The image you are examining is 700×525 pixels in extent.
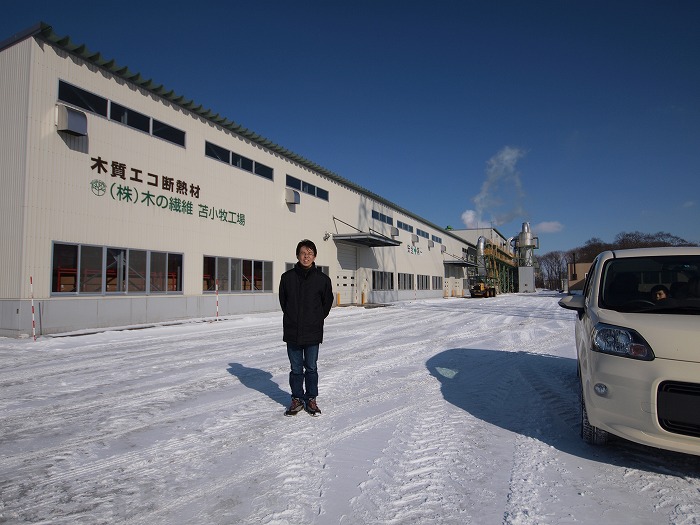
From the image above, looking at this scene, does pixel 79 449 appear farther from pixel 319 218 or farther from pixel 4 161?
pixel 319 218

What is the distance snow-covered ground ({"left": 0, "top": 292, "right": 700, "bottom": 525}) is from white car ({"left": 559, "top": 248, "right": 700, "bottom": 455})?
402 mm

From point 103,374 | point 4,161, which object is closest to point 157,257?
point 4,161

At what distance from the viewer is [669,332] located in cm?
299

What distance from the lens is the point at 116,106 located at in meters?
13.2

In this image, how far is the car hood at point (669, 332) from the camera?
2.86 meters

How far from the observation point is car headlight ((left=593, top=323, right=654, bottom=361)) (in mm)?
3031

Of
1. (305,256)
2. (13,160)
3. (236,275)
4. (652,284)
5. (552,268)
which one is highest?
(552,268)

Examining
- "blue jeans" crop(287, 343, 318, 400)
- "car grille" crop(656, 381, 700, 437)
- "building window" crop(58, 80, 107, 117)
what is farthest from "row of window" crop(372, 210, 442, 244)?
"car grille" crop(656, 381, 700, 437)

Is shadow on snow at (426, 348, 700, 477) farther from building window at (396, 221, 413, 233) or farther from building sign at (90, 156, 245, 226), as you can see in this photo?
building window at (396, 221, 413, 233)

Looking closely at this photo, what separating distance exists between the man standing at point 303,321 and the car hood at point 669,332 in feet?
8.84

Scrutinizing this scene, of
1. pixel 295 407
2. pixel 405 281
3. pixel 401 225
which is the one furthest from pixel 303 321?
pixel 401 225

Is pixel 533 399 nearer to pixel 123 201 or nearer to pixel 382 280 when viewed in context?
pixel 123 201

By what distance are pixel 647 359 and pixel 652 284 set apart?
120cm

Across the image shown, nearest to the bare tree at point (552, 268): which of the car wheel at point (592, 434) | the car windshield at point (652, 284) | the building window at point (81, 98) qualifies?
the building window at point (81, 98)
